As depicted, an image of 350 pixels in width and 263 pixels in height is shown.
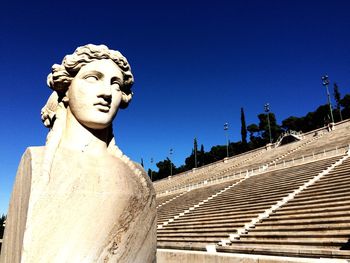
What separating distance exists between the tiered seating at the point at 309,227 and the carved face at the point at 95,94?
5.47m

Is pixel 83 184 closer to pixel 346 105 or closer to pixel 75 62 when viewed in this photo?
pixel 75 62

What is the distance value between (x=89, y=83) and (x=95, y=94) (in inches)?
3.7

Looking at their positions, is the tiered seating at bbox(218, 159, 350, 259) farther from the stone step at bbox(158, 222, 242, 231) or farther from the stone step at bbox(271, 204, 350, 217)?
the stone step at bbox(158, 222, 242, 231)

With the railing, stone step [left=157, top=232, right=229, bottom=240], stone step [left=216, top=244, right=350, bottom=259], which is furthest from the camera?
the railing

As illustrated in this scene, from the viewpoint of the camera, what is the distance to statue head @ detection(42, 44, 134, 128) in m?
2.02

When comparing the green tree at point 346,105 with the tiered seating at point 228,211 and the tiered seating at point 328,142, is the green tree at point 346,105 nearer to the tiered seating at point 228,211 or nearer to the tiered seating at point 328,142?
the tiered seating at point 328,142

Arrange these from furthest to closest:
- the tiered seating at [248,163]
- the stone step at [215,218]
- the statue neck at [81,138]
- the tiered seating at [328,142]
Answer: the tiered seating at [248,163]
the tiered seating at [328,142]
the stone step at [215,218]
the statue neck at [81,138]

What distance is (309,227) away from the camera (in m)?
8.76

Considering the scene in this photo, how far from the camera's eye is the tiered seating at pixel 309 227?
6934mm

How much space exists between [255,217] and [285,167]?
9381mm

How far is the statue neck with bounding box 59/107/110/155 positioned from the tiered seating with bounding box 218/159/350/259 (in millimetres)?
5417

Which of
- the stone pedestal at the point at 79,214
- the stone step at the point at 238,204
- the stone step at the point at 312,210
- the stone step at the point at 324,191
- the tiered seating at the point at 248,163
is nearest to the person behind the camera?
the stone pedestal at the point at 79,214

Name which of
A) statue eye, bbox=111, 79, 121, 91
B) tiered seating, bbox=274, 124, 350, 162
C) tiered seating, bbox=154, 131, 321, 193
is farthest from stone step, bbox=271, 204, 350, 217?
tiered seating, bbox=154, 131, 321, 193

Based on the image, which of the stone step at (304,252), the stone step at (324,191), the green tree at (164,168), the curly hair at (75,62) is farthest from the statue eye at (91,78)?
the green tree at (164,168)
